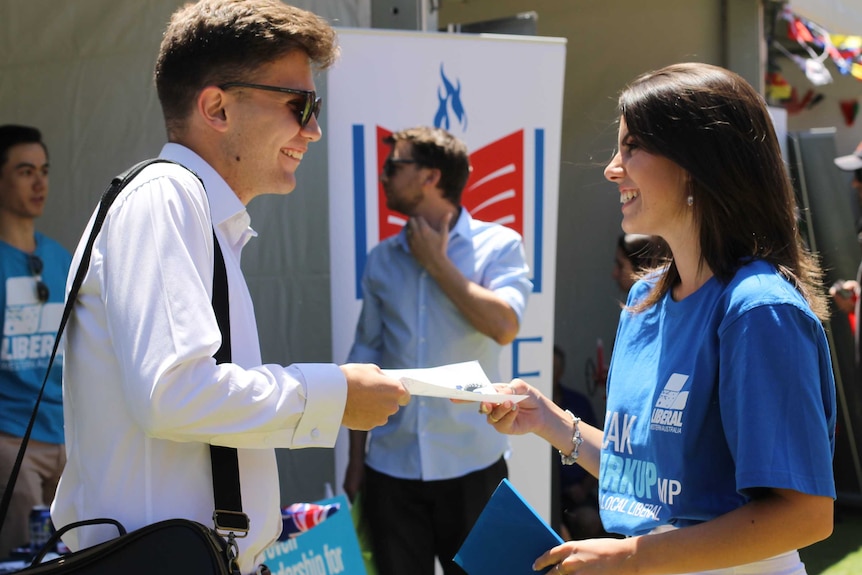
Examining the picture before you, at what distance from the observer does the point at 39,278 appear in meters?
4.14

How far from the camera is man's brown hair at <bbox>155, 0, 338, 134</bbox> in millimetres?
1703

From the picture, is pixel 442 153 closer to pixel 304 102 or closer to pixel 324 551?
pixel 324 551

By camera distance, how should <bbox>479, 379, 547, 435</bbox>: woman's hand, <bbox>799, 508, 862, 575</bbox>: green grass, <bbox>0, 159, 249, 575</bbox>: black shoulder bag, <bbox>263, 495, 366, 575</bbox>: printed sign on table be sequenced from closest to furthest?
<bbox>0, 159, 249, 575</bbox>: black shoulder bag, <bbox>479, 379, 547, 435</bbox>: woman's hand, <bbox>263, 495, 366, 575</bbox>: printed sign on table, <bbox>799, 508, 862, 575</bbox>: green grass

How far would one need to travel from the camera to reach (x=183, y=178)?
1529mm

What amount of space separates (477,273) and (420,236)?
0.28 m

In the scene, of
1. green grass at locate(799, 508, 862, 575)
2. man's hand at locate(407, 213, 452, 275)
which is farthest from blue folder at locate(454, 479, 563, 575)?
green grass at locate(799, 508, 862, 575)

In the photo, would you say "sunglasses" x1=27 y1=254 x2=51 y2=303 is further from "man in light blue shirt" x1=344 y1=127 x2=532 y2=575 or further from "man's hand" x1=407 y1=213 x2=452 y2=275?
"man's hand" x1=407 y1=213 x2=452 y2=275

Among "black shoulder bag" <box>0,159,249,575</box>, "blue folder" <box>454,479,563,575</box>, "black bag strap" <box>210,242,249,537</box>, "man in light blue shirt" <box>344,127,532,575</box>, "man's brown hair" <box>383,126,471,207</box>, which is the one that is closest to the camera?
"black shoulder bag" <box>0,159,249,575</box>

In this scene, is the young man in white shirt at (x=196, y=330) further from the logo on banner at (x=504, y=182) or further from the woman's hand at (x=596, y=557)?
the logo on banner at (x=504, y=182)

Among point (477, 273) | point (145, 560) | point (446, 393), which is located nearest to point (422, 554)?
point (477, 273)

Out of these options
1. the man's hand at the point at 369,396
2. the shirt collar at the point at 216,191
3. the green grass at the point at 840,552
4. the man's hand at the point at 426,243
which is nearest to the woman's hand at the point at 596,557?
the man's hand at the point at 369,396

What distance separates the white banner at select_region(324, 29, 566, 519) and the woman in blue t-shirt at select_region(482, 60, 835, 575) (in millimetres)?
2001

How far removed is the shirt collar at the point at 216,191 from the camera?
5.59ft

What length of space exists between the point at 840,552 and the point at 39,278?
15.7ft
